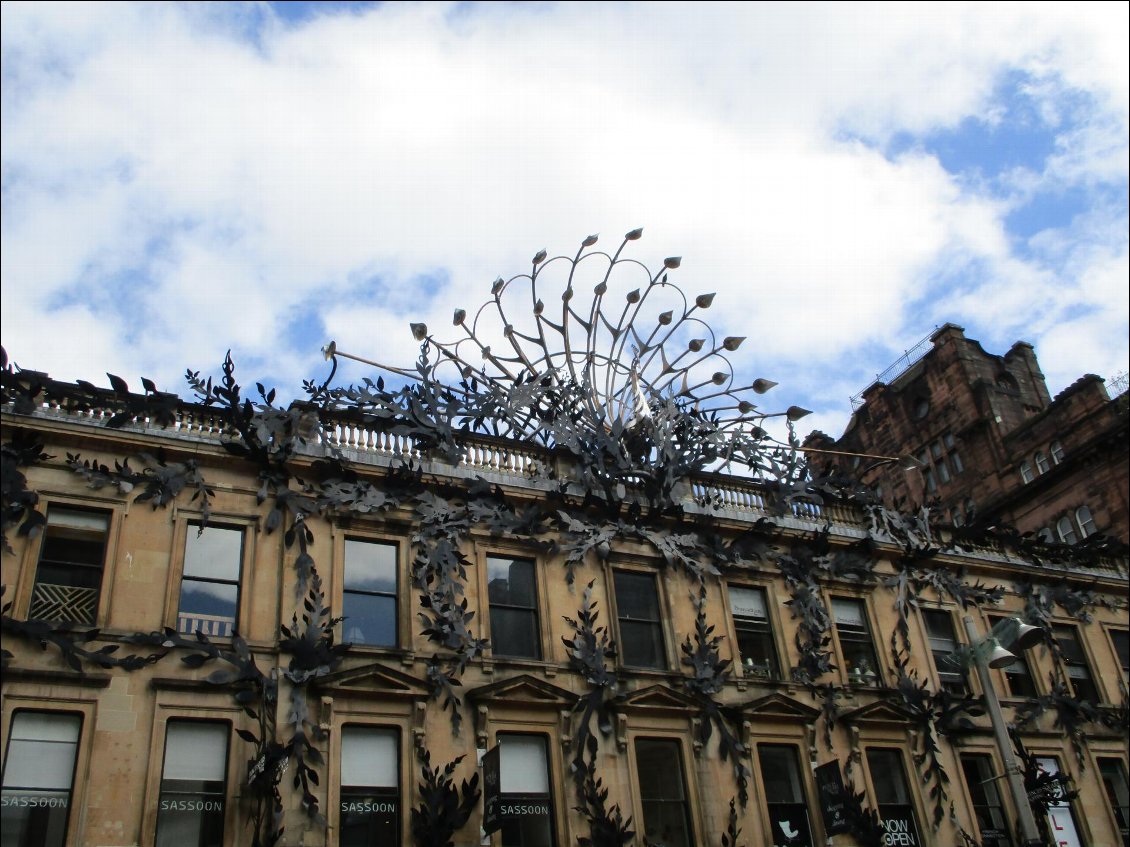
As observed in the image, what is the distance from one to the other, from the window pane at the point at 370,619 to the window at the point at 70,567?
421 cm

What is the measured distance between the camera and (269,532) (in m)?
20.0

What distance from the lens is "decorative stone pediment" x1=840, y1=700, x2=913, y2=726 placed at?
23.1 meters

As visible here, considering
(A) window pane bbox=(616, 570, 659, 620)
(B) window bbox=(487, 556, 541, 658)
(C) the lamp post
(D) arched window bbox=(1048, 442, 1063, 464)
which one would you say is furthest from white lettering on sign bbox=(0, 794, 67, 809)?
(D) arched window bbox=(1048, 442, 1063, 464)

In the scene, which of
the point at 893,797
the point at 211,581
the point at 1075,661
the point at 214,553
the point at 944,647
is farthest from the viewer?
the point at 1075,661

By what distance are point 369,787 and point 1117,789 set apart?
60.7 feet

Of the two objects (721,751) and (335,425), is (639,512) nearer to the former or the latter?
(721,751)

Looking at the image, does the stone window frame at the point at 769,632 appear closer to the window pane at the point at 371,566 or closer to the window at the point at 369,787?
the window pane at the point at 371,566

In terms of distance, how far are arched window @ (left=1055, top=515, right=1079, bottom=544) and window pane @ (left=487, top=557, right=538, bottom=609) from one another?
21451 mm

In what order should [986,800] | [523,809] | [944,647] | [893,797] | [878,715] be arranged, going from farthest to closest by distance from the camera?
[944,647]
[986,800]
[878,715]
[893,797]
[523,809]

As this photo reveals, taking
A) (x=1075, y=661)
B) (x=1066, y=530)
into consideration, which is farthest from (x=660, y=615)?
(x=1066, y=530)

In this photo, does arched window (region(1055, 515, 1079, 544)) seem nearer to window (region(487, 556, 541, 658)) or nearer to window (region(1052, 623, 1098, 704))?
window (region(1052, 623, 1098, 704))

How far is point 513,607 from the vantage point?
21500 mm

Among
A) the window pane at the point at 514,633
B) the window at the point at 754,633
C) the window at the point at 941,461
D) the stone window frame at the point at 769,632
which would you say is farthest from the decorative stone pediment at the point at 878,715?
the window at the point at 941,461

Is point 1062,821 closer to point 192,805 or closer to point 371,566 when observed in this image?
point 371,566
